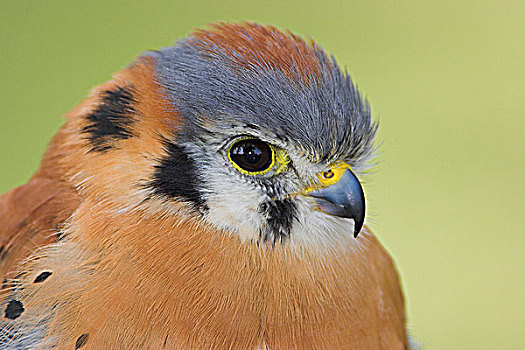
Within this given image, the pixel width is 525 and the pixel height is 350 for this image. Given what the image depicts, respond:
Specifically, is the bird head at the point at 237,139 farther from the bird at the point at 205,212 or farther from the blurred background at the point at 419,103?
the blurred background at the point at 419,103

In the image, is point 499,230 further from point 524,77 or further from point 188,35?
point 188,35

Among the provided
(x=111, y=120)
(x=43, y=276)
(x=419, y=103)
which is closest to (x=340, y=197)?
(x=111, y=120)

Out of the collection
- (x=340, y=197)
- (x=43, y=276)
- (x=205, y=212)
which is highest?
(x=340, y=197)

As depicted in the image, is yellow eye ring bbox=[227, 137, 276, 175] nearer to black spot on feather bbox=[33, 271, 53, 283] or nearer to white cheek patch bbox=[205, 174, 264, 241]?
white cheek patch bbox=[205, 174, 264, 241]

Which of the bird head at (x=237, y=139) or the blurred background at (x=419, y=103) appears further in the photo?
the blurred background at (x=419, y=103)

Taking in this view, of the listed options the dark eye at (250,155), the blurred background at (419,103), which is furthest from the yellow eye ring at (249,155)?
the blurred background at (419,103)

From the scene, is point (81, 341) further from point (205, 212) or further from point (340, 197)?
point (340, 197)

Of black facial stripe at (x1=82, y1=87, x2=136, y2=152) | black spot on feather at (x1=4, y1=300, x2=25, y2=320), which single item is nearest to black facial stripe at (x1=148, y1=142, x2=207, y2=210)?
black facial stripe at (x1=82, y1=87, x2=136, y2=152)
